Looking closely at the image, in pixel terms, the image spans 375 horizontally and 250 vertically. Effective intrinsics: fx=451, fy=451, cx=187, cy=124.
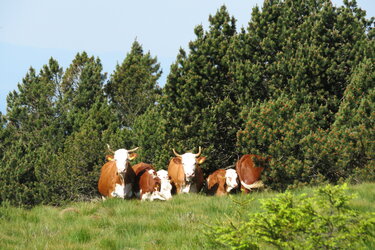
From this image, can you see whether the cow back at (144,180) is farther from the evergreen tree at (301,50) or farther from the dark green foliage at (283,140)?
the evergreen tree at (301,50)

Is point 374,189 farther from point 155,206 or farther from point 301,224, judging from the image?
point 301,224

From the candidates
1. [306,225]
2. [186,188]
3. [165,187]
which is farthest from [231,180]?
[306,225]

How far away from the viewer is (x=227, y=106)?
21.5m

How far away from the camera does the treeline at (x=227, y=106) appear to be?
49.4 ft

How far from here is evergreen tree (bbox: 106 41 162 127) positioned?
3906cm

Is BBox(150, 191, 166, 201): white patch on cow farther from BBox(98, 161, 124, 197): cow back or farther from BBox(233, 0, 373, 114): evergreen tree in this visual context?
BBox(233, 0, 373, 114): evergreen tree

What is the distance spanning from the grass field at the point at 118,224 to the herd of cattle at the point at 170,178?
14.5 ft

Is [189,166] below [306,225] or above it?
above

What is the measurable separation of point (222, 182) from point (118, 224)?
373 inches

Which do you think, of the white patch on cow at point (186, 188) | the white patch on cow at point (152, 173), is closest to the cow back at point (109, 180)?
the white patch on cow at point (152, 173)

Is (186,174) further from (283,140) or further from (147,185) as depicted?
(283,140)

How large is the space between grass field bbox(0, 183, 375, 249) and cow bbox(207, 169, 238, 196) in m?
6.40

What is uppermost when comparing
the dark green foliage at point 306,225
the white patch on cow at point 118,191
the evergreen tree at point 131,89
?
the evergreen tree at point 131,89

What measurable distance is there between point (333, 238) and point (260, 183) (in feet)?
39.5
